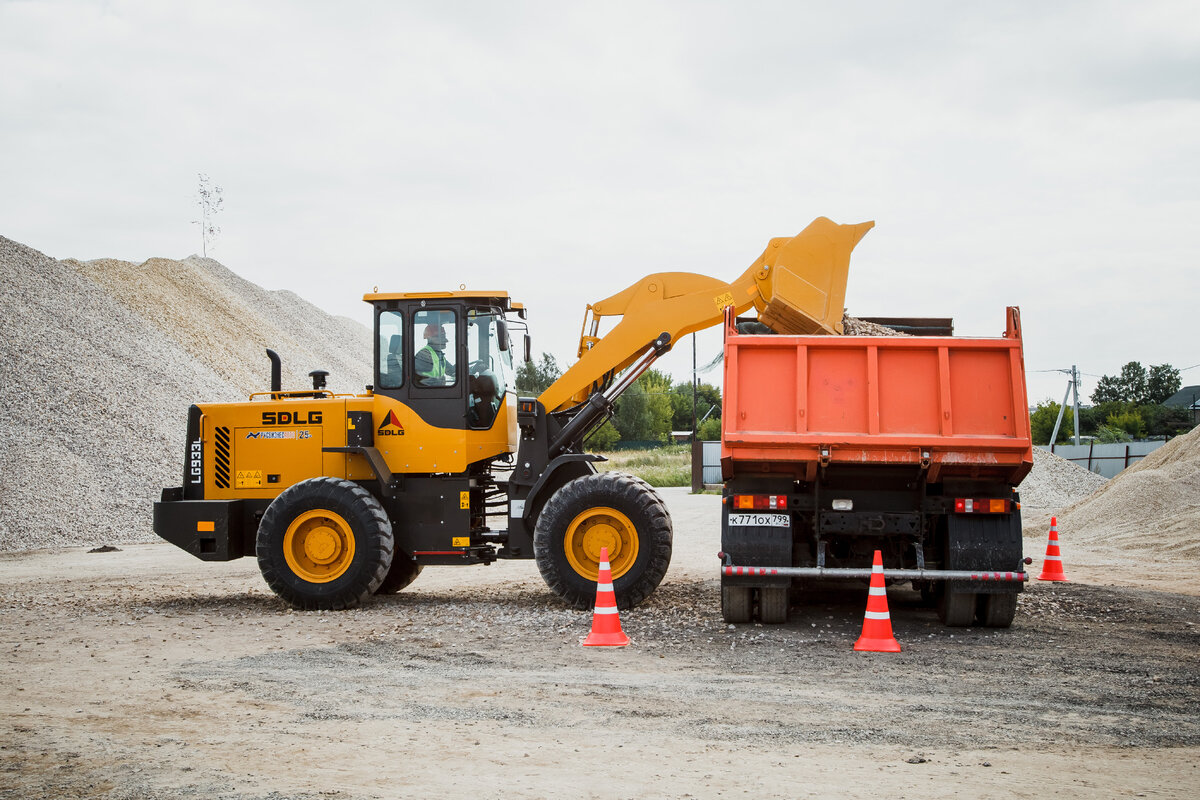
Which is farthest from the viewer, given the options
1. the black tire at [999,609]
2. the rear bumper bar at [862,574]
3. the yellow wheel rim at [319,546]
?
the yellow wheel rim at [319,546]

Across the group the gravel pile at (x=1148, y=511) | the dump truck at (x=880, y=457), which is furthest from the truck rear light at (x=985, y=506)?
the gravel pile at (x=1148, y=511)

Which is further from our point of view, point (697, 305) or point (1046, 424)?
point (1046, 424)

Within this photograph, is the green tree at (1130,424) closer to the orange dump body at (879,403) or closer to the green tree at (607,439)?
the green tree at (607,439)

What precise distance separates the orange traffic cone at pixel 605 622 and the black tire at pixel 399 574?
357cm

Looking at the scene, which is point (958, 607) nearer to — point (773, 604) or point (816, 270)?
point (773, 604)

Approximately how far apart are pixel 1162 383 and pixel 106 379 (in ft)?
242

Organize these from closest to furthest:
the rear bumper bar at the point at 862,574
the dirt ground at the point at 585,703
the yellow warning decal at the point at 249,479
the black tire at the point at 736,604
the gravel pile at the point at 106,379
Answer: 1. the dirt ground at the point at 585,703
2. the rear bumper bar at the point at 862,574
3. the black tire at the point at 736,604
4. the yellow warning decal at the point at 249,479
5. the gravel pile at the point at 106,379

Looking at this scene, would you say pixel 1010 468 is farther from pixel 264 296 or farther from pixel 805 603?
pixel 264 296

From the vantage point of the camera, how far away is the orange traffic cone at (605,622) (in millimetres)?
7996

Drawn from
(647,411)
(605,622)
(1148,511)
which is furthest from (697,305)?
(647,411)

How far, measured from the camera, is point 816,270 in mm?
9828

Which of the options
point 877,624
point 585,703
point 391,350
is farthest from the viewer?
point 391,350

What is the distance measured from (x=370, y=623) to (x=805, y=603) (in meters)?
4.43

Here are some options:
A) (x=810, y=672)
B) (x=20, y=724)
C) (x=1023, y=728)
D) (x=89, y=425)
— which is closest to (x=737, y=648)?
(x=810, y=672)
